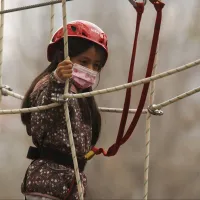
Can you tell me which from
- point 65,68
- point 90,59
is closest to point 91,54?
point 90,59

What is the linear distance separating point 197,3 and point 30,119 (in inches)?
50.9

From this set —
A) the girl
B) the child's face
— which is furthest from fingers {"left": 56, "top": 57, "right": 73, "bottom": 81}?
the child's face

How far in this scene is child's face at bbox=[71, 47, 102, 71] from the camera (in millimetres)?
828

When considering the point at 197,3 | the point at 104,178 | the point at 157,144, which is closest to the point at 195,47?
the point at 197,3

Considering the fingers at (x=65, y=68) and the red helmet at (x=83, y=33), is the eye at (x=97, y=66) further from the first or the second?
the fingers at (x=65, y=68)

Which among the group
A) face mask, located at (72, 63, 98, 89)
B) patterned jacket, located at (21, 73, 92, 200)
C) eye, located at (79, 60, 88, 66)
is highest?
eye, located at (79, 60, 88, 66)

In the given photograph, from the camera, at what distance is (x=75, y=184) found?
791 millimetres

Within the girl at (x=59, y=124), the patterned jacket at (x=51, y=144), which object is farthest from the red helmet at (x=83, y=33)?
the patterned jacket at (x=51, y=144)

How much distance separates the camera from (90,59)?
84 centimetres

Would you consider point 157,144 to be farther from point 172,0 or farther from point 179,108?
point 172,0

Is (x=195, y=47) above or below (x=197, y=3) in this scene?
below

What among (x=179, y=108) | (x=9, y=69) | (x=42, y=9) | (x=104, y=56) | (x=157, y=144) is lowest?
(x=157, y=144)

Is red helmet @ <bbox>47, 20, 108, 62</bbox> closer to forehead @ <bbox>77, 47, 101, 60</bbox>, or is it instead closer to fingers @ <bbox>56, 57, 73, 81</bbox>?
forehead @ <bbox>77, 47, 101, 60</bbox>

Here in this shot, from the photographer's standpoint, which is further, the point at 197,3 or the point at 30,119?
the point at 197,3
